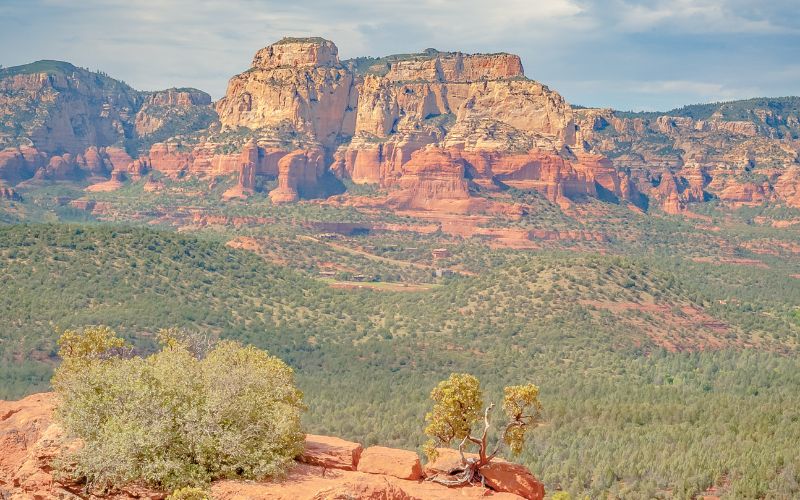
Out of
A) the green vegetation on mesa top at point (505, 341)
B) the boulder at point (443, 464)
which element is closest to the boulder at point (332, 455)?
the boulder at point (443, 464)

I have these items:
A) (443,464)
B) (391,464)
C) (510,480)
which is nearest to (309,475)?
(391,464)

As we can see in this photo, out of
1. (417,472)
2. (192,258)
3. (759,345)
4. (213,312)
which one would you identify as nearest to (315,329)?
(213,312)

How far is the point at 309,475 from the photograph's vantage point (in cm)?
3806

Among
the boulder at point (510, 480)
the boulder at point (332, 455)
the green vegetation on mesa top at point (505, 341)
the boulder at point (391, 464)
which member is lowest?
the green vegetation on mesa top at point (505, 341)

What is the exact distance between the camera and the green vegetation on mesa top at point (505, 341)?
70188 mm

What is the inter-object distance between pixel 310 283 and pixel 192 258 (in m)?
18.9

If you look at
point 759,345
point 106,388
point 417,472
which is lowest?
point 759,345

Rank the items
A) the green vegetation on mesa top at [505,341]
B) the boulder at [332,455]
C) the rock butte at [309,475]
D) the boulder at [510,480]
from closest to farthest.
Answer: the rock butte at [309,475] → the boulder at [332,455] → the boulder at [510,480] → the green vegetation on mesa top at [505,341]

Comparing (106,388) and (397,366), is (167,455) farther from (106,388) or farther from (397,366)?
(397,366)

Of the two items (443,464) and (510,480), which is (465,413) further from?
(510,480)

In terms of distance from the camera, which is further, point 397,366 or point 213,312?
point 213,312

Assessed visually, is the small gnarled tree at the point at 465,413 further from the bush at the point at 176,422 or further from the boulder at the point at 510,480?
the bush at the point at 176,422

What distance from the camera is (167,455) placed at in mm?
36812

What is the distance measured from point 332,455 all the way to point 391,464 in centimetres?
232
